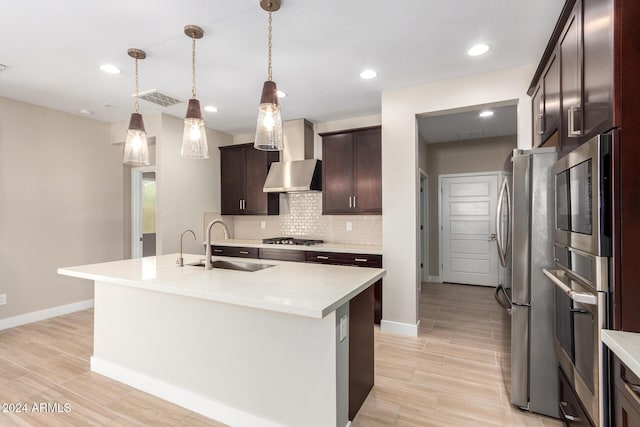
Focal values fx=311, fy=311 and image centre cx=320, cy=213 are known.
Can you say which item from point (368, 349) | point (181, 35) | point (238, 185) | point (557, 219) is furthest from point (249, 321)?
point (238, 185)

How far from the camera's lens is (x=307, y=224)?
489 cm

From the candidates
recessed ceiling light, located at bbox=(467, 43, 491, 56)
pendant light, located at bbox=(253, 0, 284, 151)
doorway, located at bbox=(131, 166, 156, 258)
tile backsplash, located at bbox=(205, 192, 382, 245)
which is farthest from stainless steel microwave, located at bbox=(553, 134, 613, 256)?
doorway, located at bbox=(131, 166, 156, 258)

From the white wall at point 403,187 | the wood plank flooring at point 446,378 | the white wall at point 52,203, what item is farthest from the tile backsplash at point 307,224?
the white wall at point 52,203

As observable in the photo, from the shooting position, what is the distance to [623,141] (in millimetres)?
1188

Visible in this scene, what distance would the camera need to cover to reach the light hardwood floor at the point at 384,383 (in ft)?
6.64

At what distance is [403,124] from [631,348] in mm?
2785

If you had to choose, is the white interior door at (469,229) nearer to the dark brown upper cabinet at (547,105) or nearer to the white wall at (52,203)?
the dark brown upper cabinet at (547,105)

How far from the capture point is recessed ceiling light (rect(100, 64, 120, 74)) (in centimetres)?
286

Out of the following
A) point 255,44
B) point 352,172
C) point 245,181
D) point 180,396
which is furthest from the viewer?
point 245,181

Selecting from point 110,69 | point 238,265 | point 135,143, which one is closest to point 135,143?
point 135,143

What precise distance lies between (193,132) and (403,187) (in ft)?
7.25

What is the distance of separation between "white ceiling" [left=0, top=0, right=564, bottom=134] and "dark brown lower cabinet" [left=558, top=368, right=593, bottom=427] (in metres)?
2.34

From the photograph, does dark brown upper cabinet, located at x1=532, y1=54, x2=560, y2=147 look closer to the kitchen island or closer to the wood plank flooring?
the wood plank flooring

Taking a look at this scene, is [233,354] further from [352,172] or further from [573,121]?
[352,172]
